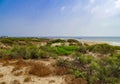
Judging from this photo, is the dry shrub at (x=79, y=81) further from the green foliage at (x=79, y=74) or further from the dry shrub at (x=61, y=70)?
the dry shrub at (x=61, y=70)

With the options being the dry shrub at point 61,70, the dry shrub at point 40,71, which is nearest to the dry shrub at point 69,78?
the dry shrub at point 61,70

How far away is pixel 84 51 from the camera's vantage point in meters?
19.8

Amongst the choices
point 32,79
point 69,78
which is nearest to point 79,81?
point 69,78

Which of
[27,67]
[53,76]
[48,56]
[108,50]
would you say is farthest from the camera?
[108,50]

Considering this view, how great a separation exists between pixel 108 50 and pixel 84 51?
7.68ft

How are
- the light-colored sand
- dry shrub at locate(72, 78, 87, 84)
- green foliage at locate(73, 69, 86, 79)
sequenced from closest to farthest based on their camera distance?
dry shrub at locate(72, 78, 87, 84) → the light-colored sand → green foliage at locate(73, 69, 86, 79)

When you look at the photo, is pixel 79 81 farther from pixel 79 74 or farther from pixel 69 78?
pixel 79 74

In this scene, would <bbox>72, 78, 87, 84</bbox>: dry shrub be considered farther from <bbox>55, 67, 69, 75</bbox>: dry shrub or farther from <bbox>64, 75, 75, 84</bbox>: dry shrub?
<bbox>55, 67, 69, 75</bbox>: dry shrub

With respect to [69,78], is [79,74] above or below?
above

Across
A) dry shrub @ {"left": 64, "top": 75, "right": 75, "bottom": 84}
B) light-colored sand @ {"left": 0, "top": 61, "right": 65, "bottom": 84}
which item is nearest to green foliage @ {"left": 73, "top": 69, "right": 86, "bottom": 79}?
dry shrub @ {"left": 64, "top": 75, "right": 75, "bottom": 84}

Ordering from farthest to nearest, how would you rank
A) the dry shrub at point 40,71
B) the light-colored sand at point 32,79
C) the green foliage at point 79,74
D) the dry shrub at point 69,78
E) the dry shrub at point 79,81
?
the dry shrub at point 40,71
the green foliage at point 79,74
the light-colored sand at point 32,79
the dry shrub at point 69,78
the dry shrub at point 79,81

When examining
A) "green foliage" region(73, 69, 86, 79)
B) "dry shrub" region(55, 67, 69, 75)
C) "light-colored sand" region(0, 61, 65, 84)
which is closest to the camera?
"light-colored sand" region(0, 61, 65, 84)

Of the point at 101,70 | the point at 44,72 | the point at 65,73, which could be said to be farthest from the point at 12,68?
the point at 101,70

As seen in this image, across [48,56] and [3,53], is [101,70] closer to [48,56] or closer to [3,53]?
[48,56]
